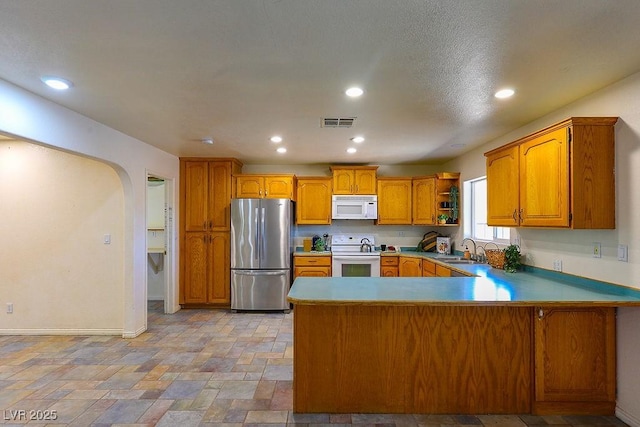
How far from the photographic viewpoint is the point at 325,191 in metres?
5.33

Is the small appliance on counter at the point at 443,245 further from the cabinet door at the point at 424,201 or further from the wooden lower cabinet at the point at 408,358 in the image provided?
the wooden lower cabinet at the point at 408,358

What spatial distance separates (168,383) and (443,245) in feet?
13.6

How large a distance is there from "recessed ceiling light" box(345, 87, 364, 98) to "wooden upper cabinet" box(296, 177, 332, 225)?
2.88 metres

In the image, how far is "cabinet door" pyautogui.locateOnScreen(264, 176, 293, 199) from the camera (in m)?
5.16

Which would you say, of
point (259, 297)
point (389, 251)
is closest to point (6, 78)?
point (259, 297)

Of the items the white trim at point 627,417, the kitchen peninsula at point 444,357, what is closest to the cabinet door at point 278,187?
the kitchen peninsula at point 444,357

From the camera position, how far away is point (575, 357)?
229 centimetres

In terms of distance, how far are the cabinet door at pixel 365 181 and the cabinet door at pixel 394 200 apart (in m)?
0.13

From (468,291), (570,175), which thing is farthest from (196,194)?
(570,175)

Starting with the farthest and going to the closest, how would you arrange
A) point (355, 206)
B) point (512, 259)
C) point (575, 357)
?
point (355, 206)
point (512, 259)
point (575, 357)

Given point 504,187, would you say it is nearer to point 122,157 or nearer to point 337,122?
point 337,122

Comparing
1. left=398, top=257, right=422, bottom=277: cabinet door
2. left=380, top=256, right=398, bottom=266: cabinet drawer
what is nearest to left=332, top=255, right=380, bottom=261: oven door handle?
left=380, top=256, right=398, bottom=266: cabinet drawer

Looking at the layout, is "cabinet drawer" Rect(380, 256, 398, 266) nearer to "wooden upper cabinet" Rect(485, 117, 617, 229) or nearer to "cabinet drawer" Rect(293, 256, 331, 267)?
"cabinet drawer" Rect(293, 256, 331, 267)

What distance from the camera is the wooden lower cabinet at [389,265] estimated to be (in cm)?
512
